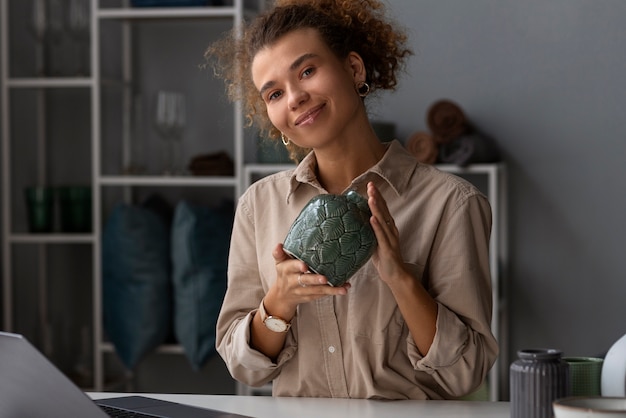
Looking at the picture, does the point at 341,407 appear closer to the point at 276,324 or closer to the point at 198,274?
the point at 276,324

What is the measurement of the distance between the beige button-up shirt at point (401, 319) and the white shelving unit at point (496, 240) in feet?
5.64

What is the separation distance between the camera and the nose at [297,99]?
1.70 meters

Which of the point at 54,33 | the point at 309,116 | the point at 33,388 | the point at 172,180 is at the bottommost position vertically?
the point at 33,388

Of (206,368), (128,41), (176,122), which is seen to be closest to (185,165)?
(176,122)

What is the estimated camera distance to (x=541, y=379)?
125 centimetres

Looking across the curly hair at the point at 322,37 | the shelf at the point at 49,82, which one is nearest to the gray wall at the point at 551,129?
the shelf at the point at 49,82

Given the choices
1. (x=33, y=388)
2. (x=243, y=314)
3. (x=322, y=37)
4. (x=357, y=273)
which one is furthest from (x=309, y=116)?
(x=33, y=388)

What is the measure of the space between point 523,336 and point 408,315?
2187 mm

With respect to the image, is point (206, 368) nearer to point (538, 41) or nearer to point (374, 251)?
point (538, 41)

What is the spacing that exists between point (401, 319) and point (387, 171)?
0.26 metres

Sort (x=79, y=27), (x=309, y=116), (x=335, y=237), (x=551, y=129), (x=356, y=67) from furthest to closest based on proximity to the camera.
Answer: (x=79, y=27)
(x=551, y=129)
(x=356, y=67)
(x=309, y=116)
(x=335, y=237)

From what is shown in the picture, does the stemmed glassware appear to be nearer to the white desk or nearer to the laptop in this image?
the white desk

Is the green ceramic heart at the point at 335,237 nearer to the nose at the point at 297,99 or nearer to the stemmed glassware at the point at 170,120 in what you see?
the nose at the point at 297,99

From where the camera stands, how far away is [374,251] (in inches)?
61.2
